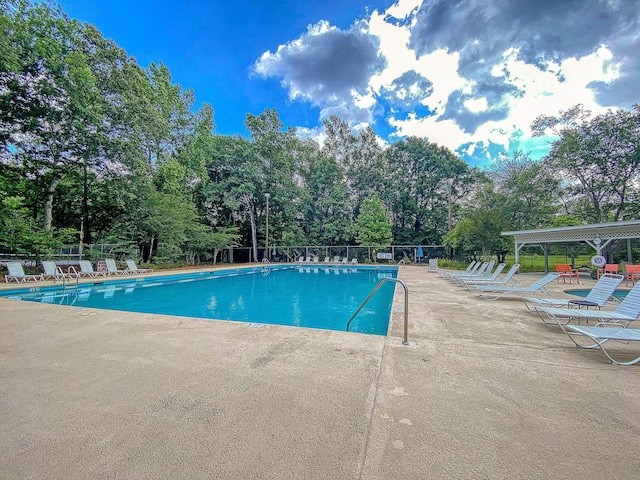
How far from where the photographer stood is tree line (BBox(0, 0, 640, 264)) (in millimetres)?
10812

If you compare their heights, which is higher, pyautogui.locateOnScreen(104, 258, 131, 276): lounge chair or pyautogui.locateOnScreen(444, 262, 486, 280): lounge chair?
pyautogui.locateOnScreen(104, 258, 131, 276): lounge chair

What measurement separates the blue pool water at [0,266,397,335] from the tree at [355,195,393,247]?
1109 cm

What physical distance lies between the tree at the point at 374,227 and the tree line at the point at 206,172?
0.09 m

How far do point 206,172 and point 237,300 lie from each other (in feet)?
46.7

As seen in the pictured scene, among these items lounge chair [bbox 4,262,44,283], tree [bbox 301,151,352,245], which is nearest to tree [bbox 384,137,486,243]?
tree [bbox 301,151,352,245]

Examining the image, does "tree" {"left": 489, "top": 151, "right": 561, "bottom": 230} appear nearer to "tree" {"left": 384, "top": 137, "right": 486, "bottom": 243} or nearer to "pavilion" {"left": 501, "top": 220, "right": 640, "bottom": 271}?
"tree" {"left": 384, "top": 137, "right": 486, "bottom": 243}

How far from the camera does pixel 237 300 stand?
8312 mm

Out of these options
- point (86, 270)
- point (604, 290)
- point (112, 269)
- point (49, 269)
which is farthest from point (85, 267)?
point (604, 290)

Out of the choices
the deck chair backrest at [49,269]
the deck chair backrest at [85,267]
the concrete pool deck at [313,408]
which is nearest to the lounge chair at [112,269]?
the deck chair backrest at [85,267]

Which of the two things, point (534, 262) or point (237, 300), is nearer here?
point (237, 300)

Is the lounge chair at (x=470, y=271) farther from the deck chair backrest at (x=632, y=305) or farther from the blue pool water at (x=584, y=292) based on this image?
the deck chair backrest at (x=632, y=305)

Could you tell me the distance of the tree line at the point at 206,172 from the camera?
35.5ft

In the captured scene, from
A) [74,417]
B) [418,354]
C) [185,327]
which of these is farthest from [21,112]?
[418,354]

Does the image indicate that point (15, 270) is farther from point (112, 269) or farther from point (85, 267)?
point (112, 269)
